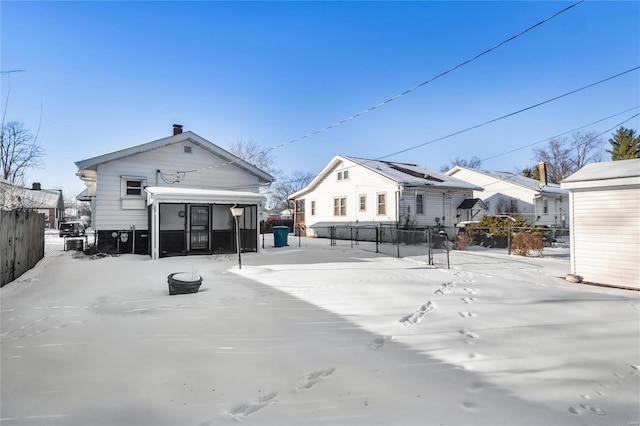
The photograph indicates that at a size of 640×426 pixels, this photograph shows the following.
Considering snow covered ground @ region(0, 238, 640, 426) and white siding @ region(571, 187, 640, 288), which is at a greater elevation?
white siding @ region(571, 187, 640, 288)

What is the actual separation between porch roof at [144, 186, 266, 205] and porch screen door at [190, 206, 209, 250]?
138 centimetres

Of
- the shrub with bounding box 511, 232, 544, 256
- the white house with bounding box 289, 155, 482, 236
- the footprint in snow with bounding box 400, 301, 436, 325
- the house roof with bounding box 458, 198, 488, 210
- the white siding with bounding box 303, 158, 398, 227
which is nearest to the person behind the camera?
the footprint in snow with bounding box 400, 301, 436, 325

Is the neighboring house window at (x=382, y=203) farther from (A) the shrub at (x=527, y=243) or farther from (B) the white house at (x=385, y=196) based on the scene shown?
(A) the shrub at (x=527, y=243)

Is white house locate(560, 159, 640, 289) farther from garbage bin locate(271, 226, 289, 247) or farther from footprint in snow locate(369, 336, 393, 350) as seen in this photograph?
garbage bin locate(271, 226, 289, 247)

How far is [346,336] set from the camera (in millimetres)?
4164

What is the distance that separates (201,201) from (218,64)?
16.5ft

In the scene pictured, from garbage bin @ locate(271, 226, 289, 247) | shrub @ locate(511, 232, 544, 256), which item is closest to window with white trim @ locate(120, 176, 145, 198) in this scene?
garbage bin @ locate(271, 226, 289, 247)

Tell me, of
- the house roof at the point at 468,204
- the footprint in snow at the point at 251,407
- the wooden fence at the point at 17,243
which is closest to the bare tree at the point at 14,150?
the wooden fence at the point at 17,243

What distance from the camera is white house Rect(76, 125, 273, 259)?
491 inches

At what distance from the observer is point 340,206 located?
23.8m

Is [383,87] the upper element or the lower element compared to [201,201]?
upper

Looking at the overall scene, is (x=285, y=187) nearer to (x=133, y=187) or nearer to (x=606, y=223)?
(x=133, y=187)

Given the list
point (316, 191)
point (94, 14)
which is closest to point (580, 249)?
point (94, 14)

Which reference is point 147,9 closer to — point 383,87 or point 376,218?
point 383,87
